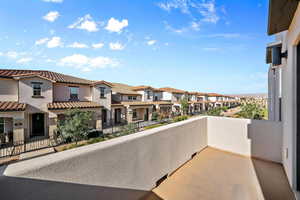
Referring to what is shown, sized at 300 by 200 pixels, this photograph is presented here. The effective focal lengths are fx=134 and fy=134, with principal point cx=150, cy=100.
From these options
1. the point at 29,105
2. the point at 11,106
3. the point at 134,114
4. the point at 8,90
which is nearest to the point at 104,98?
the point at 134,114

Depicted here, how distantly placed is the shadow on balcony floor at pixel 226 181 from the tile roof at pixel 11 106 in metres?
11.8

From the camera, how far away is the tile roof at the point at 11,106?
9.06m

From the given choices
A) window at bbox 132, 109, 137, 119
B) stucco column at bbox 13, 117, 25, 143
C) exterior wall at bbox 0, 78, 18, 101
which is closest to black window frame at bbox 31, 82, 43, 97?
exterior wall at bbox 0, 78, 18, 101

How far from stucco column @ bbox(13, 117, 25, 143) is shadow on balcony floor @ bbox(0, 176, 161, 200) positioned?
1188cm

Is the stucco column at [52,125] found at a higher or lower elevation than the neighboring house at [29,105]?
lower

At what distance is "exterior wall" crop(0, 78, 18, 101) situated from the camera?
10.1 m

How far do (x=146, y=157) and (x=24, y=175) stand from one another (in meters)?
1.66

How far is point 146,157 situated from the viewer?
7.83ft

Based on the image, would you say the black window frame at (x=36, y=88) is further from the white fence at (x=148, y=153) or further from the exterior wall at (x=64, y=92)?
the white fence at (x=148, y=153)

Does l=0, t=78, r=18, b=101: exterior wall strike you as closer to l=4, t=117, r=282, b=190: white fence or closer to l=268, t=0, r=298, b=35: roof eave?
l=4, t=117, r=282, b=190: white fence

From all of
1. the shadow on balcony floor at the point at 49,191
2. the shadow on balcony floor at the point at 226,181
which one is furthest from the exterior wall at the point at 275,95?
the shadow on balcony floor at the point at 49,191

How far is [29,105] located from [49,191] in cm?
1303

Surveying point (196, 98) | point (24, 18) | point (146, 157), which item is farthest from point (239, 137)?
point (196, 98)

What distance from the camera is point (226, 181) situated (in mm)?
2828
